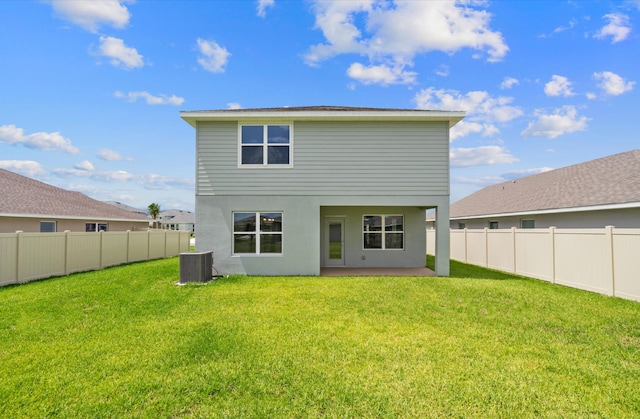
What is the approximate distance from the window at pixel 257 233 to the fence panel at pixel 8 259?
6.63m

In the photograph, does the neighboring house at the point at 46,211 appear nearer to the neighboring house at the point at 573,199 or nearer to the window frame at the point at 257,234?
the window frame at the point at 257,234

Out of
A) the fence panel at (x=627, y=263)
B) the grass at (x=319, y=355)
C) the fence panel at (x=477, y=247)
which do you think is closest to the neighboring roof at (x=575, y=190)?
the fence panel at (x=477, y=247)

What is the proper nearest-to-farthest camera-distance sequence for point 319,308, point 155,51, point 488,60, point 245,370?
point 245,370 < point 319,308 < point 155,51 < point 488,60

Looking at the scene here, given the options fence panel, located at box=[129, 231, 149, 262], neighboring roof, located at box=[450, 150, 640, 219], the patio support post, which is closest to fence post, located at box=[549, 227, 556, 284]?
neighboring roof, located at box=[450, 150, 640, 219]

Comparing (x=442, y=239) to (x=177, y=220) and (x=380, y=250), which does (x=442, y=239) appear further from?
(x=177, y=220)

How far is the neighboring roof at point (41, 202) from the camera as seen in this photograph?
15.2 meters

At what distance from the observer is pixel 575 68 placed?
1262cm

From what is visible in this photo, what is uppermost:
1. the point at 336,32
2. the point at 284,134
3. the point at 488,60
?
the point at 336,32

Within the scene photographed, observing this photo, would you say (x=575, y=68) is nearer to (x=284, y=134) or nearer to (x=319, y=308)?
(x=284, y=134)

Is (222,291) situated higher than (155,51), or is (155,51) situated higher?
(155,51)

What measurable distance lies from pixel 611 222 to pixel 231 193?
13788 mm

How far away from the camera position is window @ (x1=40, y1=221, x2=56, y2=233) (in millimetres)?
16117

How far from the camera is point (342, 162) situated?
1130 cm

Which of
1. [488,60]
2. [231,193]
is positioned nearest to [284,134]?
[231,193]
